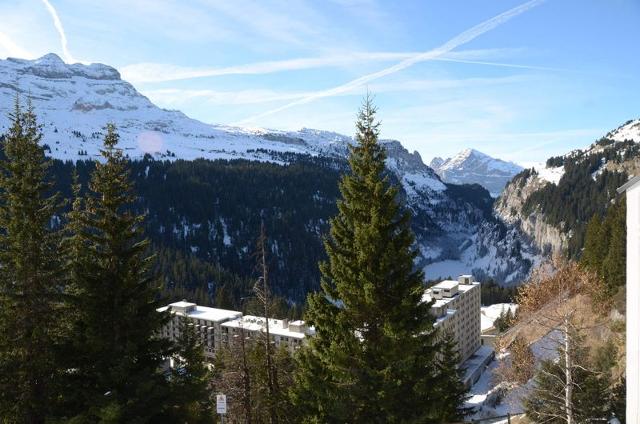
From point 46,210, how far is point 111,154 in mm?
3302

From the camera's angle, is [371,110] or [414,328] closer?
[414,328]

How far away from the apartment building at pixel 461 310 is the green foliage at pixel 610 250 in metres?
28.1

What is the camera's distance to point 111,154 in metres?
18.8

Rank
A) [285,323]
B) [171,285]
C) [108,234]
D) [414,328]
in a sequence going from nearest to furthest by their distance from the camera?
1. [414,328]
2. [108,234]
3. [285,323]
4. [171,285]

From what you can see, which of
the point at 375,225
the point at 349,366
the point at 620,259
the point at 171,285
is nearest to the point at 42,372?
the point at 349,366

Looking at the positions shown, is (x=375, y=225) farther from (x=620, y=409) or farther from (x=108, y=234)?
(x=620, y=409)

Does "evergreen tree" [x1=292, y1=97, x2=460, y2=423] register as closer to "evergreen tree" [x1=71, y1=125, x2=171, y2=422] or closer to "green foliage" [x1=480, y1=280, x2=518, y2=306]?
"evergreen tree" [x1=71, y1=125, x2=171, y2=422]

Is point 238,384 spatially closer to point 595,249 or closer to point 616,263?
point 616,263

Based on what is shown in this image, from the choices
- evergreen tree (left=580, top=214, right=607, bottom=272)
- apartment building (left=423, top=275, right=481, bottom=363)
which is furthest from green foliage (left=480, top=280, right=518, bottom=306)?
→ evergreen tree (left=580, top=214, right=607, bottom=272)

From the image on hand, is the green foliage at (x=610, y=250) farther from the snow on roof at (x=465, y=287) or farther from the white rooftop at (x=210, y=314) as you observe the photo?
the white rooftop at (x=210, y=314)

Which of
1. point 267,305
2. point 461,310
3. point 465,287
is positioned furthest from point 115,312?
point 465,287

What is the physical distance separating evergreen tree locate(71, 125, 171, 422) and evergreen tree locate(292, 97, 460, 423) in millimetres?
5817

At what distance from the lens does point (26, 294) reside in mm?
18219

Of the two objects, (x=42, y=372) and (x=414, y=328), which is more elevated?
(x=414, y=328)
